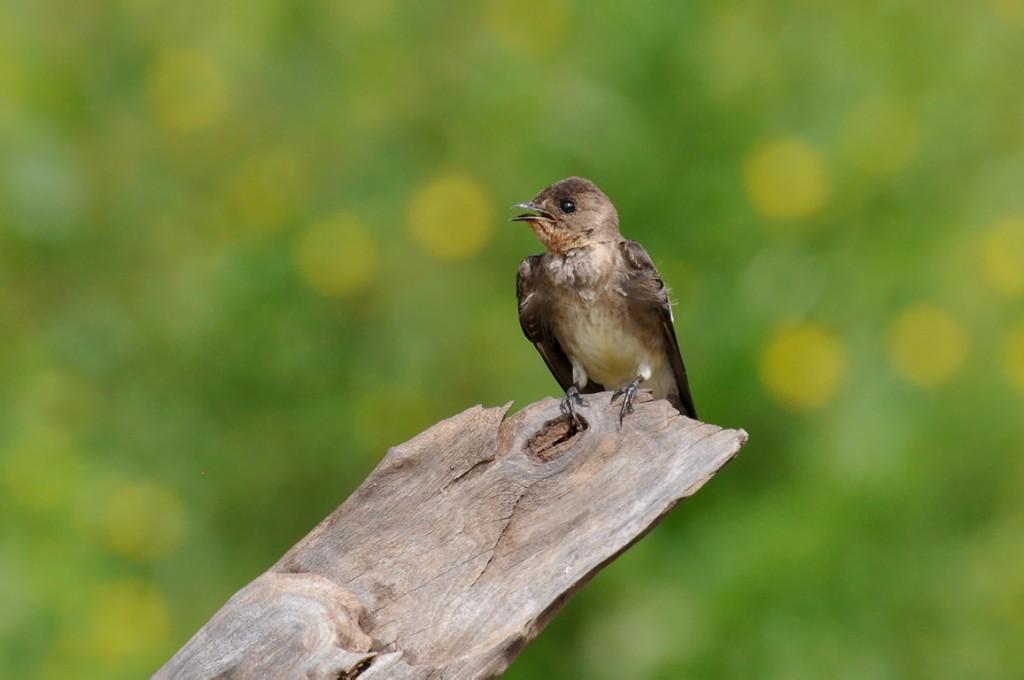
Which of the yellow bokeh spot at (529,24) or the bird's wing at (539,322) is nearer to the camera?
the bird's wing at (539,322)

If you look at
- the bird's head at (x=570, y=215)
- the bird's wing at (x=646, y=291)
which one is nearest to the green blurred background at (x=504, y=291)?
the bird's wing at (x=646, y=291)

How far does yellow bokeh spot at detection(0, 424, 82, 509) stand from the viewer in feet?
20.0

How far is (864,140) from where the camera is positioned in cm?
695

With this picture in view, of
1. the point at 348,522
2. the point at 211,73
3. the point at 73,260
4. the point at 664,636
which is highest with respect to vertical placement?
the point at 211,73

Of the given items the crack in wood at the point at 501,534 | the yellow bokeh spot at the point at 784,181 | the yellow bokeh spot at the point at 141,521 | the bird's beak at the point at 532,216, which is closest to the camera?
the crack in wood at the point at 501,534

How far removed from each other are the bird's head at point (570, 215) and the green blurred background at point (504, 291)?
2.52ft

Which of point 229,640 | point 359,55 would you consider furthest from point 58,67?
point 229,640

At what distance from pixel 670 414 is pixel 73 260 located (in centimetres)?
382

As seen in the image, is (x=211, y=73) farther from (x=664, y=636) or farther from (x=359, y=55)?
(x=664, y=636)

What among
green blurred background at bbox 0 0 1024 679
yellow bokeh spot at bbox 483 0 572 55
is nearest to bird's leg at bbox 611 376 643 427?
green blurred background at bbox 0 0 1024 679

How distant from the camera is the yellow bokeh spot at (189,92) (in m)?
7.30

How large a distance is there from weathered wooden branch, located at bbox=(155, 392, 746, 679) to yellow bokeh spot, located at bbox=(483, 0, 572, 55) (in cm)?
343

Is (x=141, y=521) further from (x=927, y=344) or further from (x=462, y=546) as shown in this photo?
(x=927, y=344)

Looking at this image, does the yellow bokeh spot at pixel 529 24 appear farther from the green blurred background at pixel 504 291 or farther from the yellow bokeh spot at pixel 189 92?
the yellow bokeh spot at pixel 189 92
